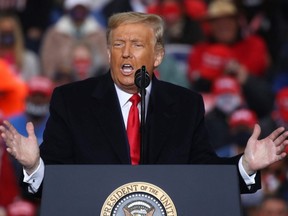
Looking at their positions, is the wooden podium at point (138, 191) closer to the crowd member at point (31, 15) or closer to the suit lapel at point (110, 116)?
the suit lapel at point (110, 116)

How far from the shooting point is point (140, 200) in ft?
12.9

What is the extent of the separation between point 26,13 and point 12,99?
186cm

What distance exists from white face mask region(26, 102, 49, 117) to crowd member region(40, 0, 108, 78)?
0.96 metres

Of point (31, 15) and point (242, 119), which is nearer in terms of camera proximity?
point (242, 119)

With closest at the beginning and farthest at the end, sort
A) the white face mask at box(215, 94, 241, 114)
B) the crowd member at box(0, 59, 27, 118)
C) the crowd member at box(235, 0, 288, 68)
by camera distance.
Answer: the white face mask at box(215, 94, 241, 114)
the crowd member at box(0, 59, 27, 118)
the crowd member at box(235, 0, 288, 68)

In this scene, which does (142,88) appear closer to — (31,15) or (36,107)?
(36,107)

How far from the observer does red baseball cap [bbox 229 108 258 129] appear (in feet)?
29.9

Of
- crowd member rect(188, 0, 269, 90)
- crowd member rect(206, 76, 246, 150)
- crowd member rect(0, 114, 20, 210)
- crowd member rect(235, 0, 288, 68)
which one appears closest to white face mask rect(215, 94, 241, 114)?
crowd member rect(206, 76, 246, 150)

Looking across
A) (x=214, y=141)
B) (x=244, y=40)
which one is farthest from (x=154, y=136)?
(x=244, y=40)

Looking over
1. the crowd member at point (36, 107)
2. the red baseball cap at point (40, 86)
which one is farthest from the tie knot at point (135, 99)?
the red baseball cap at point (40, 86)

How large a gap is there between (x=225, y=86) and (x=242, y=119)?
536 mm

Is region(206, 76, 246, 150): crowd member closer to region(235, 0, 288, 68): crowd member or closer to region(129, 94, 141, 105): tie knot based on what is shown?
region(235, 0, 288, 68): crowd member

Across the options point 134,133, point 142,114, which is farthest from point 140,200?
point 134,133

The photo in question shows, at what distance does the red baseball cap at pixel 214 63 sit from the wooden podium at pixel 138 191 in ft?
20.0
